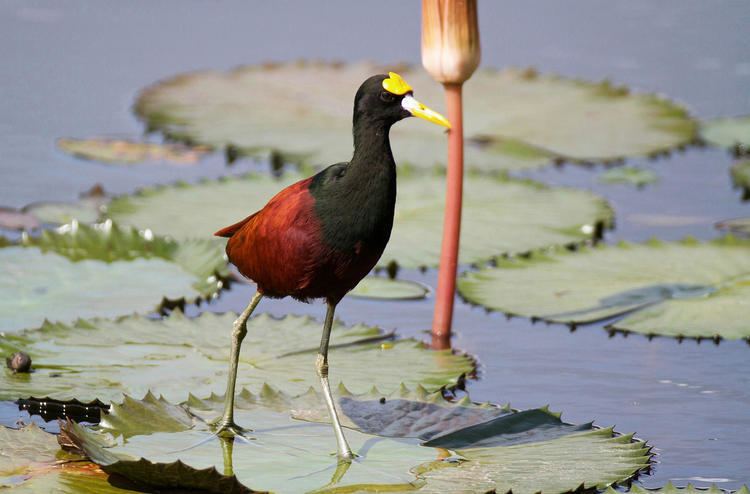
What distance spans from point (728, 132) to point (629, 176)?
30.0 inches

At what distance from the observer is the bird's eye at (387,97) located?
2816 millimetres

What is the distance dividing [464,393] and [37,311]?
137 cm

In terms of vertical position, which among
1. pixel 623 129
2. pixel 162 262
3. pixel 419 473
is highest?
pixel 623 129

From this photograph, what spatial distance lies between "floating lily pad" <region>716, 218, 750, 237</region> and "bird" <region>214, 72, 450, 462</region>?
92.8 inches

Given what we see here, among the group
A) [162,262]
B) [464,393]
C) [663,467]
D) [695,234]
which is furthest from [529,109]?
[663,467]

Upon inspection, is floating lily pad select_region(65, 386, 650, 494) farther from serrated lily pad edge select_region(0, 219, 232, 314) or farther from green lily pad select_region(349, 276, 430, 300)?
green lily pad select_region(349, 276, 430, 300)

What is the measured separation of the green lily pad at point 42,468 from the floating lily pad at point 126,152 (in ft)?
9.64

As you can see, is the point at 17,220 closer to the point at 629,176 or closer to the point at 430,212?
the point at 430,212

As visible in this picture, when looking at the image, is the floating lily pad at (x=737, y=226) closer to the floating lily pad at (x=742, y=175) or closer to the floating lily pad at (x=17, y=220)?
the floating lily pad at (x=742, y=175)

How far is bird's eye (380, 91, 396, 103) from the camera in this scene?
2.82 metres

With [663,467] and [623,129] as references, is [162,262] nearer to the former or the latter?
[663,467]

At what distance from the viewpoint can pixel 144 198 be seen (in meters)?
5.07

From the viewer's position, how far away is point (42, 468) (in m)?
2.77

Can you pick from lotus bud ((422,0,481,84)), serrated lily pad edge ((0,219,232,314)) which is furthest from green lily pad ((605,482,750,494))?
serrated lily pad edge ((0,219,232,314))
